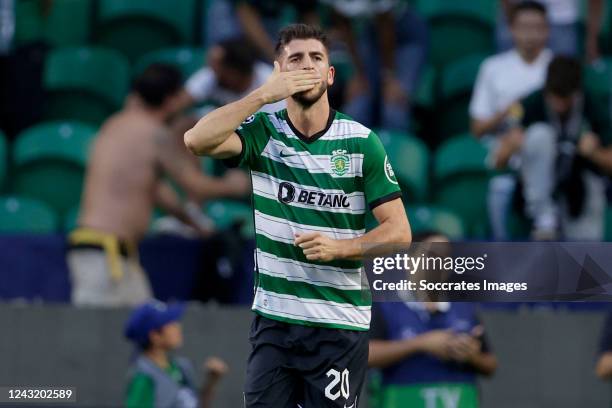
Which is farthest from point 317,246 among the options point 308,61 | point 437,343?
point 437,343

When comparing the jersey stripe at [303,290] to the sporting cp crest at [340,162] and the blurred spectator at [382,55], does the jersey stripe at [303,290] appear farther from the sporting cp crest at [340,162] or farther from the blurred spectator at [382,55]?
the blurred spectator at [382,55]

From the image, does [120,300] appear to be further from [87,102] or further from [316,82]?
[316,82]

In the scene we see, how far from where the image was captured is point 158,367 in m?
8.77

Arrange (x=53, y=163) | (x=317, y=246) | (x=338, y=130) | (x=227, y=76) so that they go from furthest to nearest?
(x=53, y=163) < (x=227, y=76) < (x=338, y=130) < (x=317, y=246)

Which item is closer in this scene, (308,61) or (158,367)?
(308,61)

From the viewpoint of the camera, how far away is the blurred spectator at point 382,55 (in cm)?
1193

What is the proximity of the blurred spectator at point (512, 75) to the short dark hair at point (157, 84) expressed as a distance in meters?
2.35

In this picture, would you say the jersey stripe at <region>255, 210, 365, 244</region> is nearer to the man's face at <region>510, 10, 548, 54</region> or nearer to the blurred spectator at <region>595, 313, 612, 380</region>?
the blurred spectator at <region>595, 313, 612, 380</region>

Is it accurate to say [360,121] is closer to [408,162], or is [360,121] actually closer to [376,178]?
[408,162]

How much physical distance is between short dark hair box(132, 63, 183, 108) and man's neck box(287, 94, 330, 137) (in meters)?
4.27

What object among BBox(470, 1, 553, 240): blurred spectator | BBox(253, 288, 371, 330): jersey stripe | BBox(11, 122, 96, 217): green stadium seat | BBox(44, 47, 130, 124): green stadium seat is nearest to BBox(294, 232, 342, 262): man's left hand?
BBox(253, 288, 371, 330): jersey stripe

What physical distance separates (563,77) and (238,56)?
2332 mm

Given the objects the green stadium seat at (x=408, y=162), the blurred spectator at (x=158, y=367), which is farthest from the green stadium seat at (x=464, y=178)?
the blurred spectator at (x=158, y=367)

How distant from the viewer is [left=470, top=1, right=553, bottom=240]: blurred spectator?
1124 cm
